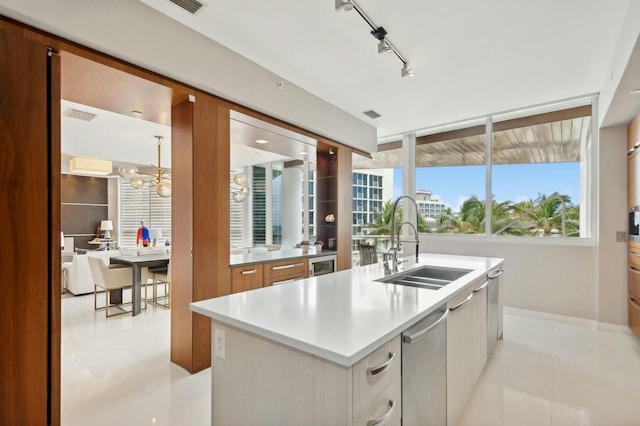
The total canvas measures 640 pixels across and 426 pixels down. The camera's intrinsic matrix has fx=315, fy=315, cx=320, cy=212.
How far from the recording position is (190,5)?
2205mm

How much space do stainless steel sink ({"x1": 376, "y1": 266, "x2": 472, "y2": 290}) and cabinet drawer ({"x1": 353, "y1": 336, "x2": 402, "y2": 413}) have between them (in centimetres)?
90

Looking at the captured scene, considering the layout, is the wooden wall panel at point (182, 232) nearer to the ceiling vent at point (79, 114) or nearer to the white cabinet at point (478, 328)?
the ceiling vent at point (79, 114)

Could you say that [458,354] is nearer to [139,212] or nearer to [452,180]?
[452,180]

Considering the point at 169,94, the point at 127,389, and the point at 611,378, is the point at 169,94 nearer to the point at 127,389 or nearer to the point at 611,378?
the point at 127,389

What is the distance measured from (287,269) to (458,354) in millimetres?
2069

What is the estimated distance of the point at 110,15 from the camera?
6.65 ft

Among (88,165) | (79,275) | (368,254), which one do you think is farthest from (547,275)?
(88,165)

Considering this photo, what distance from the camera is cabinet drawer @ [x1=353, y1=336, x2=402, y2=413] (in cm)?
103

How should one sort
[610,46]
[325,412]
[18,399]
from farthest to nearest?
[610,46], [18,399], [325,412]

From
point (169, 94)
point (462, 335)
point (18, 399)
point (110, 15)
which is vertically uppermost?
point (110, 15)

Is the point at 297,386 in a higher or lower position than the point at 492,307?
higher

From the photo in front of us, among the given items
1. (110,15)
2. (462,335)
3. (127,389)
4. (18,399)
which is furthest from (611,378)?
(110,15)

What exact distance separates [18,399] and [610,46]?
4920 millimetres

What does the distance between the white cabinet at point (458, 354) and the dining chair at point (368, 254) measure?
3089mm
